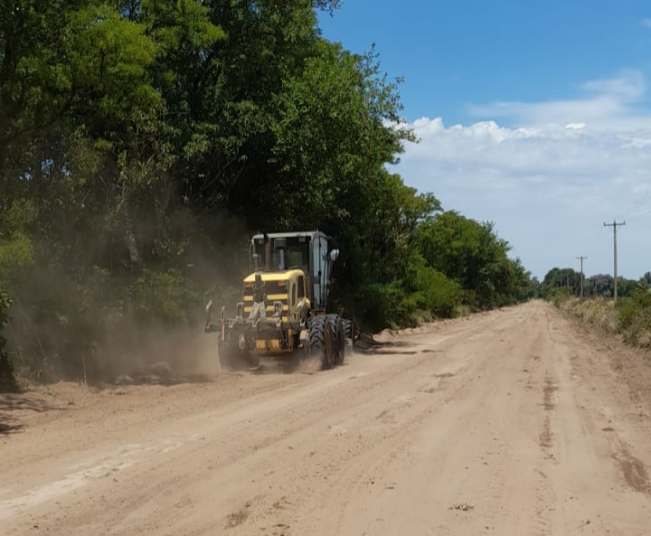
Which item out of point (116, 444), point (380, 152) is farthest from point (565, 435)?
point (380, 152)

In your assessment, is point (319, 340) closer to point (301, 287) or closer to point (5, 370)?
point (301, 287)

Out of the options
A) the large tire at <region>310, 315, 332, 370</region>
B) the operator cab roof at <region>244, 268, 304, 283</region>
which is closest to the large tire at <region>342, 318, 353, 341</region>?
the large tire at <region>310, 315, 332, 370</region>

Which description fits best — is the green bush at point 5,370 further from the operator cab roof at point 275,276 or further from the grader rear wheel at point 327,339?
the grader rear wheel at point 327,339

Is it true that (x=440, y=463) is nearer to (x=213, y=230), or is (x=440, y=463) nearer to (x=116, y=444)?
(x=116, y=444)

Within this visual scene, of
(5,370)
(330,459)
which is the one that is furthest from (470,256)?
(330,459)

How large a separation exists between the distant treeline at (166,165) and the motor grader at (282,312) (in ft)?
7.17

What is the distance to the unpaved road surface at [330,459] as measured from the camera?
254 inches

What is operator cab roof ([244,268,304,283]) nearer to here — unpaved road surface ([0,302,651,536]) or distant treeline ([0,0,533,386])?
distant treeline ([0,0,533,386])

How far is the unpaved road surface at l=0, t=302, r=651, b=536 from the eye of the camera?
254 inches

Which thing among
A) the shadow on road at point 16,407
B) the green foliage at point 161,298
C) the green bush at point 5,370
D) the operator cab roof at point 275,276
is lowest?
the shadow on road at point 16,407

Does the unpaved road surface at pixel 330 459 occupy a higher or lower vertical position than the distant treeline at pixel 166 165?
lower

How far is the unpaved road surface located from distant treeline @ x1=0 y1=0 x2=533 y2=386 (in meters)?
2.94

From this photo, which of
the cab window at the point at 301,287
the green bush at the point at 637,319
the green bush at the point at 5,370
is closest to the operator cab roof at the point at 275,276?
the cab window at the point at 301,287

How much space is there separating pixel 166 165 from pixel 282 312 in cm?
576
